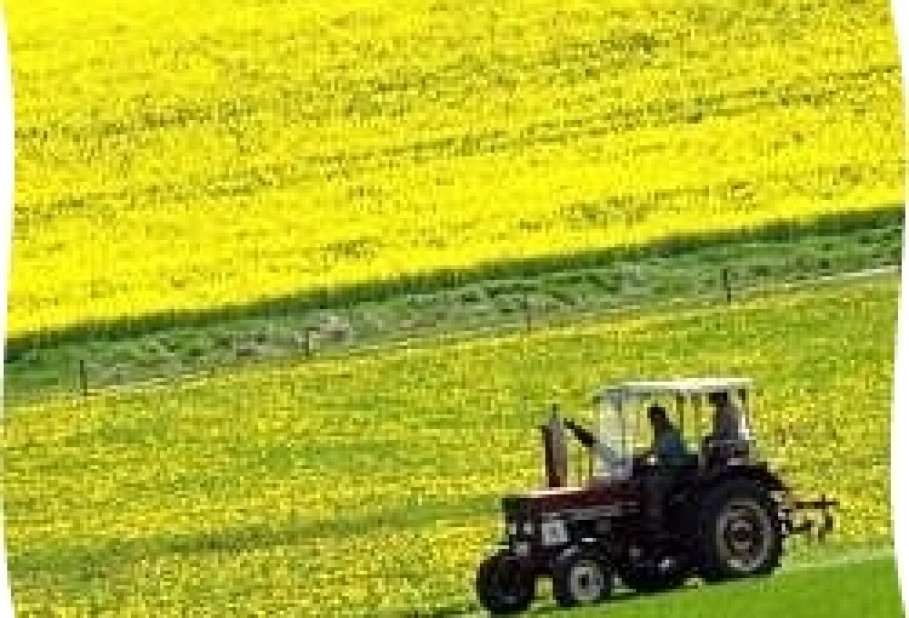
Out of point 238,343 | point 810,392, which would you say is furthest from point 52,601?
point 810,392

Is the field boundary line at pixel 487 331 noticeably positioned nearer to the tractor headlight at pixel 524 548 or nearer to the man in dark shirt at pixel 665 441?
the man in dark shirt at pixel 665 441

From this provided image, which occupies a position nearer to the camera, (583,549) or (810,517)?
(583,549)

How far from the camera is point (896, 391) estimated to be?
35.8 feet

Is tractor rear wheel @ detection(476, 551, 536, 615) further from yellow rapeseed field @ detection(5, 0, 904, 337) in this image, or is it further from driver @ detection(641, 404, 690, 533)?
yellow rapeseed field @ detection(5, 0, 904, 337)

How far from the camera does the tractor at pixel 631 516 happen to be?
10.8 m

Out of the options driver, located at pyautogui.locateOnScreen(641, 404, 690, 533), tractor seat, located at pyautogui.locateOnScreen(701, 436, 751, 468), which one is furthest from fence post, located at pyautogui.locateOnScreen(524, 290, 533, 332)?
tractor seat, located at pyautogui.locateOnScreen(701, 436, 751, 468)

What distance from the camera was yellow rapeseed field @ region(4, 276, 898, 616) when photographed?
10.8m

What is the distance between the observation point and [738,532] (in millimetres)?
10828

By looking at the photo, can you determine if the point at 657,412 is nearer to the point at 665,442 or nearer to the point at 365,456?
the point at 665,442

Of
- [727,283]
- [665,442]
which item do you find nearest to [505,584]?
[665,442]

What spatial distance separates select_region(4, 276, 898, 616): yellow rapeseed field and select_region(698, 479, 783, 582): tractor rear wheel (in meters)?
0.09

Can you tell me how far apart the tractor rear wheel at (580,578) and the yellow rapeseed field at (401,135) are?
526mm

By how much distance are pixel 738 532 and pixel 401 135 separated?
0.89 m

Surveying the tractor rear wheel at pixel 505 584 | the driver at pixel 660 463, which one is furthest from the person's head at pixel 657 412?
the tractor rear wheel at pixel 505 584
